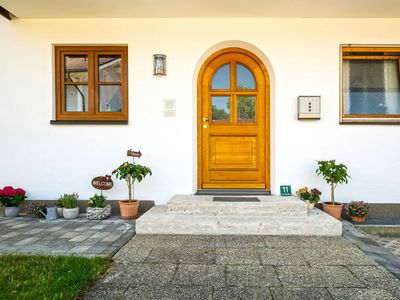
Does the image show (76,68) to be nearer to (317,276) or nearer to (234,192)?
(234,192)

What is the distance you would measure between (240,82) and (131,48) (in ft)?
5.85

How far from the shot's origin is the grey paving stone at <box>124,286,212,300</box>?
Answer: 7.05ft

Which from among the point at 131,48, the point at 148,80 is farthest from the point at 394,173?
the point at 131,48

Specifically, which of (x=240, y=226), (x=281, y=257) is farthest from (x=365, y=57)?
(x=281, y=257)

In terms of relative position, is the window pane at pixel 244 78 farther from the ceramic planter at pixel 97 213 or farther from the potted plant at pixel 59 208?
the potted plant at pixel 59 208

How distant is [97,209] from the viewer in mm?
4285

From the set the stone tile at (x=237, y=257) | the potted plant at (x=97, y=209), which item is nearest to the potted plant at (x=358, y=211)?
the stone tile at (x=237, y=257)

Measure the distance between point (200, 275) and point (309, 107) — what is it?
120 inches

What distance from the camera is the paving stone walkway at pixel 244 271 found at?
2.21 m

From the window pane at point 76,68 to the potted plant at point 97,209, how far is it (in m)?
1.90

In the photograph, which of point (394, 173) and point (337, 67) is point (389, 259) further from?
point (337, 67)

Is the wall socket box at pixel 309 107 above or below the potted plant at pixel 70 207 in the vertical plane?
above

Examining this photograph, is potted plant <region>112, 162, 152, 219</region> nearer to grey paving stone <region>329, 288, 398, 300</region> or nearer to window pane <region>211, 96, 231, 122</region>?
window pane <region>211, 96, 231, 122</region>

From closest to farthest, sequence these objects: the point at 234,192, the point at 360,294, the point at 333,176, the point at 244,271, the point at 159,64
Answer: the point at 360,294, the point at 244,271, the point at 333,176, the point at 159,64, the point at 234,192
